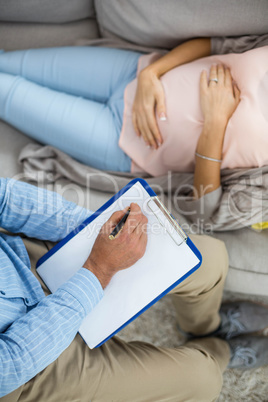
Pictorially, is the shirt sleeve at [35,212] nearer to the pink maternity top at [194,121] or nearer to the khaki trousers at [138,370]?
the khaki trousers at [138,370]

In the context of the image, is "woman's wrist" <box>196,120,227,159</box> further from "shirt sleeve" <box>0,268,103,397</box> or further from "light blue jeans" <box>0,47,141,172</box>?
"shirt sleeve" <box>0,268,103,397</box>

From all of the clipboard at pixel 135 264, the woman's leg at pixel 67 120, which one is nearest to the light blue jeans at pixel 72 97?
the woman's leg at pixel 67 120

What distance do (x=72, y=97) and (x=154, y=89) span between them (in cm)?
29

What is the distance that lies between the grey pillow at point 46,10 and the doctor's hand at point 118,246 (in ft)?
2.85

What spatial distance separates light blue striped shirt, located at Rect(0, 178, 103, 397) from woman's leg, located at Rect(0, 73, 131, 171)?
29 centimetres

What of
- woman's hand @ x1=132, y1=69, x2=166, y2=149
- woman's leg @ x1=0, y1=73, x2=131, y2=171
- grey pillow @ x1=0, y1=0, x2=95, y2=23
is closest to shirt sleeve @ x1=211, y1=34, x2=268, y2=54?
woman's hand @ x1=132, y1=69, x2=166, y2=149

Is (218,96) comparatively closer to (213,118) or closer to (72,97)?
(213,118)

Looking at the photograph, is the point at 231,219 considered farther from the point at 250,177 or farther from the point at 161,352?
the point at 161,352

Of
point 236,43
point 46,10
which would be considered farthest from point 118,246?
point 46,10

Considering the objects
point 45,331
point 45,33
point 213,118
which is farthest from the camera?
point 45,33

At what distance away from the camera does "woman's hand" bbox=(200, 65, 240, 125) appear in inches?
36.2

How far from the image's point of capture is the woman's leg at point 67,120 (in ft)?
3.52

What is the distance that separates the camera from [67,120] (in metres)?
1.07

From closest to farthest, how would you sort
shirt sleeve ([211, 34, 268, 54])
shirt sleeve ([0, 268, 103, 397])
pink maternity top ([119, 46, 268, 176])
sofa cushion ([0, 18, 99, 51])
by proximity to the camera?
shirt sleeve ([0, 268, 103, 397]) < pink maternity top ([119, 46, 268, 176]) < shirt sleeve ([211, 34, 268, 54]) < sofa cushion ([0, 18, 99, 51])
